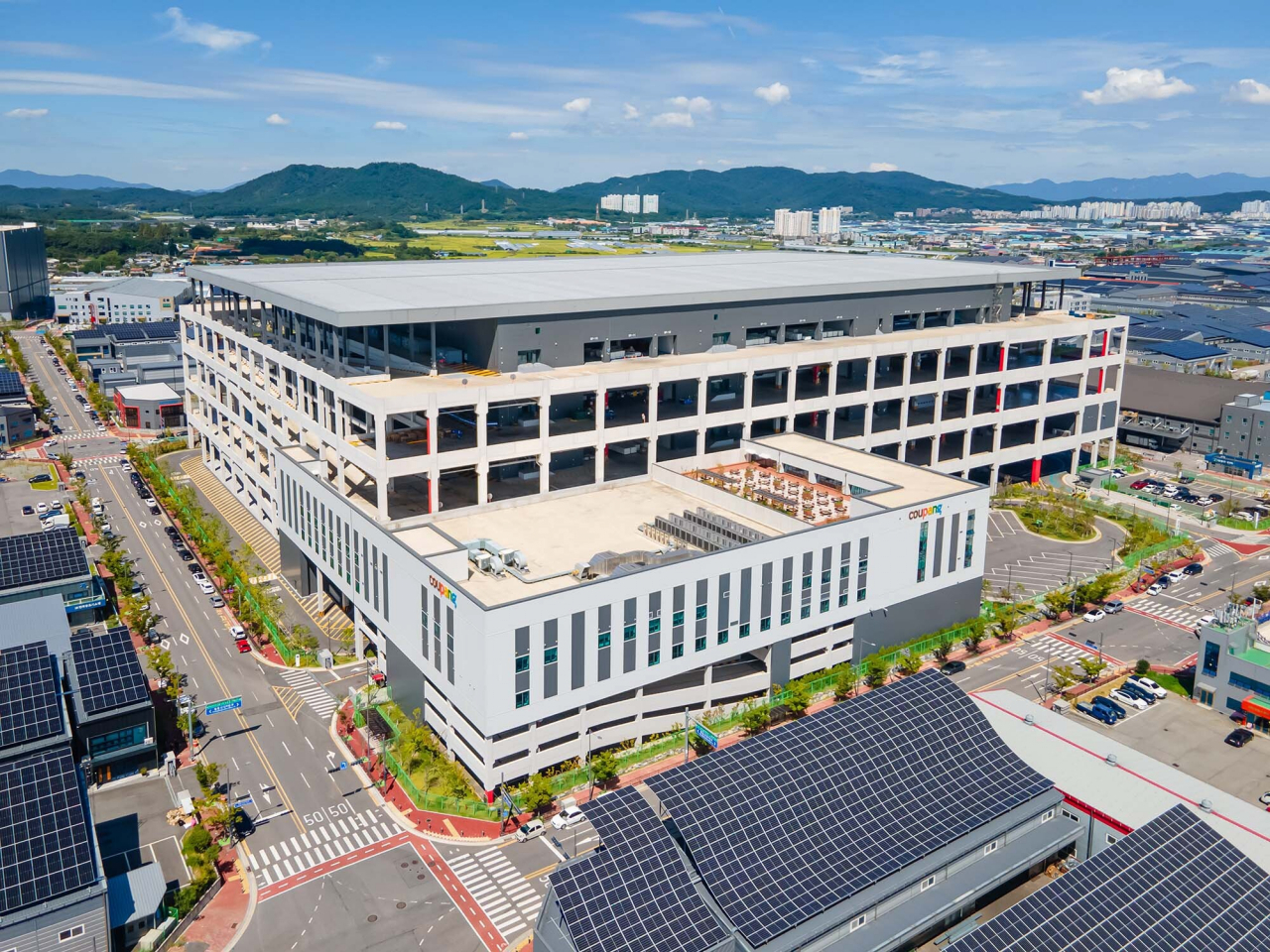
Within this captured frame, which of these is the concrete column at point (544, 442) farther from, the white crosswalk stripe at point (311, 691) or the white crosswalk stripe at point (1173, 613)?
the white crosswalk stripe at point (1173, 613)

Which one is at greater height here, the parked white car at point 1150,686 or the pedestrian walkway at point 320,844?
the parked white car at point 1150,686

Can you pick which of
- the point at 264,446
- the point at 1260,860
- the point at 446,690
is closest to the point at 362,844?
the point at 446,690

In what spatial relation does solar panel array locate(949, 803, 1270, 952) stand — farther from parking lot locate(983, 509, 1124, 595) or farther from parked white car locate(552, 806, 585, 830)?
parking lot locate(983, 509, 1124, 595)

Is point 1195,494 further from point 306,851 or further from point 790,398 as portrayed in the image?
point 306,851

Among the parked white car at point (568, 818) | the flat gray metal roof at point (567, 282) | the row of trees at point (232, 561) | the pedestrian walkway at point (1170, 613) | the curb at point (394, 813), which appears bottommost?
the curb at point (394, 813)

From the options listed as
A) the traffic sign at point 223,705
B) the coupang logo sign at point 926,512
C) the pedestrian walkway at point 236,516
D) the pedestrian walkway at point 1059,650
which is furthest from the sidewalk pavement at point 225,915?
the pedestrian walkway at point 1059,650
